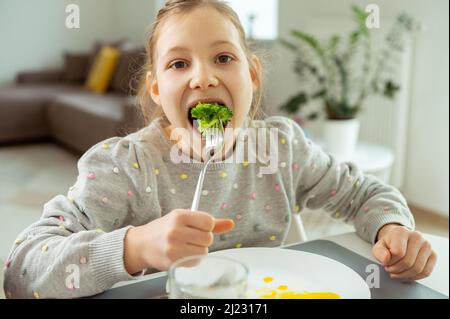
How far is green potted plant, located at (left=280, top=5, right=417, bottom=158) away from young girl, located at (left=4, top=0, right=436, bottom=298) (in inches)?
48.2

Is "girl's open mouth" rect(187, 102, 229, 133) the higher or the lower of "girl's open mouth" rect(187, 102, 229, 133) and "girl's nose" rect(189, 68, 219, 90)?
the lower

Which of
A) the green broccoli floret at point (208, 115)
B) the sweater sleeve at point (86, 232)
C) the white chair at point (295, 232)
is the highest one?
the green broccoli floret at point (208, 115)

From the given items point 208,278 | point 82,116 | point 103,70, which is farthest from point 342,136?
point 103,70

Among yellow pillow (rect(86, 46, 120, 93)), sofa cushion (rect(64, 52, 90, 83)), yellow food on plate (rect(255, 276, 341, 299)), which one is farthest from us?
sofa cushion (rect(64, 52, 90, 83))

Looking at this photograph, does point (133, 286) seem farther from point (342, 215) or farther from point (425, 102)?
point (425, 102)

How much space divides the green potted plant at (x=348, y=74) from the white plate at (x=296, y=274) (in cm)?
149

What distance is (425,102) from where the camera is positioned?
232cm

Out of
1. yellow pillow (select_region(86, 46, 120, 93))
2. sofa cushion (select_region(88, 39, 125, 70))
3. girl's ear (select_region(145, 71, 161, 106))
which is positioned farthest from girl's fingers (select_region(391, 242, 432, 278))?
sofa cushion (select_region(88, 39, 125, 70))

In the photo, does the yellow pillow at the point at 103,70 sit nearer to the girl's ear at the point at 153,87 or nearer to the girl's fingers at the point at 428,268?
the girl's ear at the point at 153,87

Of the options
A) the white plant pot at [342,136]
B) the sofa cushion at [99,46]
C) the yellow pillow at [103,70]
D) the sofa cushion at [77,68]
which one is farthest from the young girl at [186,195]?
the sofa cushion at [77,68]

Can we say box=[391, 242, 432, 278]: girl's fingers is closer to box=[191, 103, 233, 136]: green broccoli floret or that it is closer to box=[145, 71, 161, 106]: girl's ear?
box=[191, 103, 233, 136]: green broccoli floret

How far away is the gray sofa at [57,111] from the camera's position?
192cm

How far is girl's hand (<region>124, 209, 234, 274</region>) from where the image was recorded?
467 mm

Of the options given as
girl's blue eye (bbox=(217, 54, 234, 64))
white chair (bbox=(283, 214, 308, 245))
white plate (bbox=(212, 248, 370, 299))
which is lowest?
white chair (bbox=(283, 214, 308, 245))
